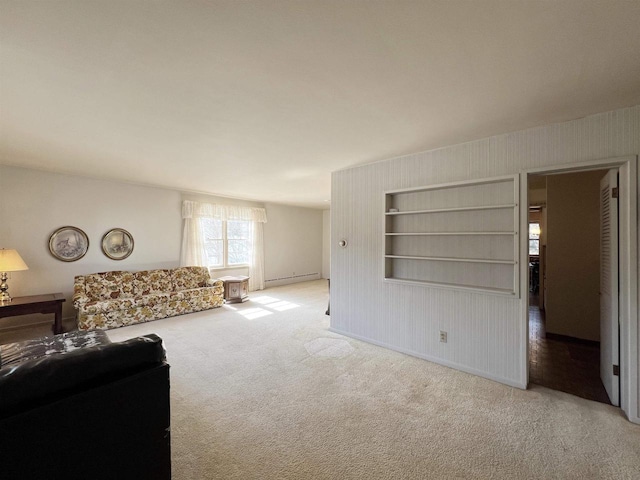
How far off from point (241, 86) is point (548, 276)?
461 cm

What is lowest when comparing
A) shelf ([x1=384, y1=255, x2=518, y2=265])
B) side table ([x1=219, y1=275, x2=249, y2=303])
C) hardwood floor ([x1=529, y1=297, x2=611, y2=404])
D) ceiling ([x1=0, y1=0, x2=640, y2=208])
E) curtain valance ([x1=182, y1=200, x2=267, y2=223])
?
hardwood floor ([x1=529, y1=297, x2=611, y2=404])

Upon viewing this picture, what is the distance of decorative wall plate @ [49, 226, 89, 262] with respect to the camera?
4.40 meters

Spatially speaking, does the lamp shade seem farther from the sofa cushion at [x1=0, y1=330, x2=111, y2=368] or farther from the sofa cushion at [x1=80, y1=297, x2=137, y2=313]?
the sofa cushion at [x1=0, y1=330, x2=111, y2=368]

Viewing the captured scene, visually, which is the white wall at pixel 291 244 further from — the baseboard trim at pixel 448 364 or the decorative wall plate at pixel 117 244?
the baseboard trim at pixel 448 364

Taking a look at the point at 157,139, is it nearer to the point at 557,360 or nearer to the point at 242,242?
the point at 242,242

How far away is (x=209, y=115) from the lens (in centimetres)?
233

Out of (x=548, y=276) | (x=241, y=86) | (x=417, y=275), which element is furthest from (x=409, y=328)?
(x=241, y=86)

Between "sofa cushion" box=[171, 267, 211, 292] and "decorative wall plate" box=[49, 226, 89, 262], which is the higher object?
"decorative wall plate" box=[49, 226, 89, 262]

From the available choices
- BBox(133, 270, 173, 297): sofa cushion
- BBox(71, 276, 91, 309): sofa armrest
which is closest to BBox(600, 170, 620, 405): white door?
BBox(133, 270, 173, 297): sofa cushion

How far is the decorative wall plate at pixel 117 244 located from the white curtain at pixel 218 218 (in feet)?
3.31

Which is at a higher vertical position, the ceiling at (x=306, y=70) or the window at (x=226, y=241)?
the ceiling at (x=306, y=70)

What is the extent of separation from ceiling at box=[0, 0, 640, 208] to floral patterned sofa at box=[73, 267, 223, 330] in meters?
2.36

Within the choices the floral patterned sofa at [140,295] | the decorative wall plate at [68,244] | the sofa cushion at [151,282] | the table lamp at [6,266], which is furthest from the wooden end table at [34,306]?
the sofa cushion at [151,282]

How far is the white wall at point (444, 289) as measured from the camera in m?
2.34
